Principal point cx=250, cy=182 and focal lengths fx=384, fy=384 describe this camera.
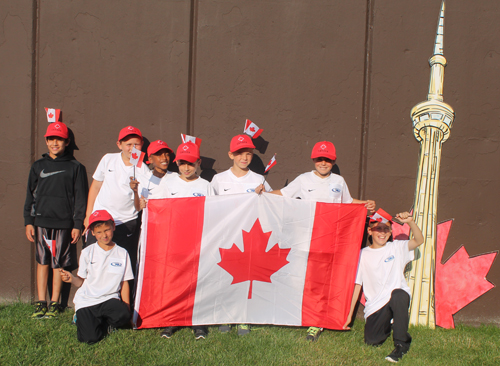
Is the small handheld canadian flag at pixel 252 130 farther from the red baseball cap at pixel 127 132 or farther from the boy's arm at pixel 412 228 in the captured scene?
the boy's arm at pixel 412 228

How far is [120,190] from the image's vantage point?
152 inches

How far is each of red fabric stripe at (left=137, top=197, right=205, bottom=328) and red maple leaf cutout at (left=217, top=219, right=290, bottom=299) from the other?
0.31 m

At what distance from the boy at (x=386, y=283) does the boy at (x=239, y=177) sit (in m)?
1.20

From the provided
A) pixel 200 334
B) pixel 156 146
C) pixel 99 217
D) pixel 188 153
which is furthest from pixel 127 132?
pixel 200 334

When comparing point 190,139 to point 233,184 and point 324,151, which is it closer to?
point 233,184

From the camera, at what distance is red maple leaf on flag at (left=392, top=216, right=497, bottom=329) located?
4238 mm

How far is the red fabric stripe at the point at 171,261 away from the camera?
11.6 ft

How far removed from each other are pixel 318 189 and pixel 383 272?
38.5 inches

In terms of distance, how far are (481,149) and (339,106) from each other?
1.66 metres

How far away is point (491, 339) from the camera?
12.7ft

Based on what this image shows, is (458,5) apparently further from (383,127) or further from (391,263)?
(391,263)

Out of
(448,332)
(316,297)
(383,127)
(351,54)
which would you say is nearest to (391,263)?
(316,297)

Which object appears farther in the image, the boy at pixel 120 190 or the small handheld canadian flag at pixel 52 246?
the small handheld canadian flag at pixel 52 246

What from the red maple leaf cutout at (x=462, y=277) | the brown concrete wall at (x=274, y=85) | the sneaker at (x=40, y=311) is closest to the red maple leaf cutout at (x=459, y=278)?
the red maple leaf cutout at (x=462, y=277)
